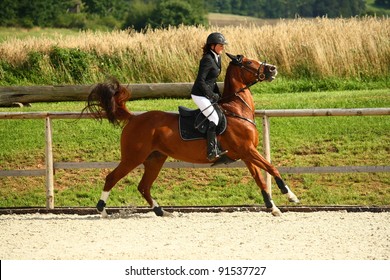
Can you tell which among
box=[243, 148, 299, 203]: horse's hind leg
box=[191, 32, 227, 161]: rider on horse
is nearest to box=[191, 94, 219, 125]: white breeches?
box=[191, 32, 227, 161]: rider on horse

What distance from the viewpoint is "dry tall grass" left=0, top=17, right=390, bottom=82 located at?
869 inches

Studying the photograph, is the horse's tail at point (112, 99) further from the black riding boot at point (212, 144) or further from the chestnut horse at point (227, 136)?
the black riding boot at point (212, 144)

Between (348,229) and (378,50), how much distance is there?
11.6m

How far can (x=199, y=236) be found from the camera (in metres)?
11.1

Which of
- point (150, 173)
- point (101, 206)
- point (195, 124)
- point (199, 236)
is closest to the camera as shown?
point (199, 236)

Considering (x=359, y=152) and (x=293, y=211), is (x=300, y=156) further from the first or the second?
(x=293, y=211)

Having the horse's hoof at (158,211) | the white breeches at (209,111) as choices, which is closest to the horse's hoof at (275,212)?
the white breeches at (209,111)

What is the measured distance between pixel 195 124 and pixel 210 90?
1.53ft

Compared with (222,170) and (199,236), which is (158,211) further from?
(222,170)

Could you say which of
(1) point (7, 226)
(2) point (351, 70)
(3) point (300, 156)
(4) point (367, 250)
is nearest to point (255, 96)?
(2) point (351, 70)

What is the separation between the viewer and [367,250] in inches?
399

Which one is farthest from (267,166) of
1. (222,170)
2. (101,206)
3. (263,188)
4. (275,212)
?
(222,170)

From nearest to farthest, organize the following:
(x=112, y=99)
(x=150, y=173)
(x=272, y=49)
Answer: (x=112, y=99) < (x=150, y=173) < (x=272, y=49)

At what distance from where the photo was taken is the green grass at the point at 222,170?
14.6 meters
